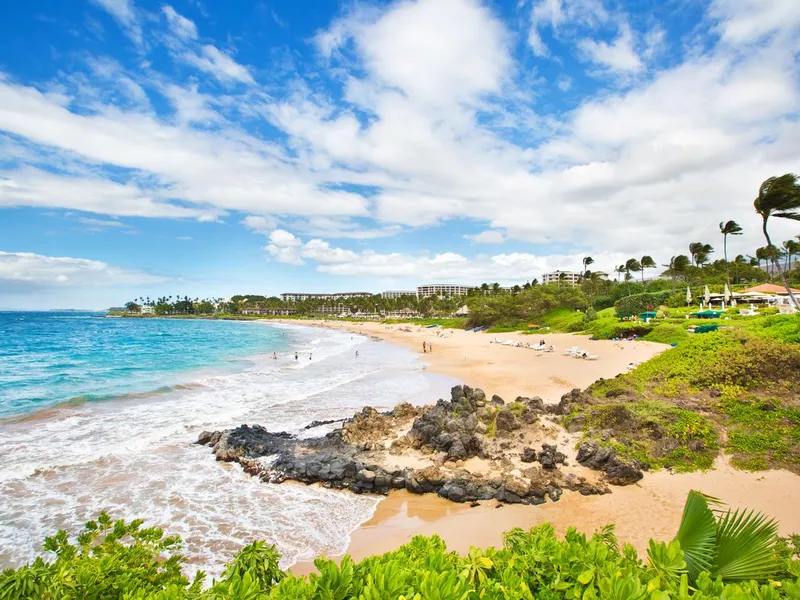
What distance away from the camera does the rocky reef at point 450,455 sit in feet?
37.6

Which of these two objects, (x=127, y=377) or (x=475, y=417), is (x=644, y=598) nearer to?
(x=475, y=417)

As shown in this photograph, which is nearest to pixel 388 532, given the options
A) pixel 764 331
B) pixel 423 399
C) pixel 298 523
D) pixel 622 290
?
pixel 298 523

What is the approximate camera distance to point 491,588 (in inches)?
113

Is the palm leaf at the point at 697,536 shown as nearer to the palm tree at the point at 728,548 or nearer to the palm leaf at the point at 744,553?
the palm tree at the point at 728,548

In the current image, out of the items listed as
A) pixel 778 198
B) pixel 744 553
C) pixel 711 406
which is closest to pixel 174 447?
pixel 744 553

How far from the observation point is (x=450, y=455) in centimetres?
1334

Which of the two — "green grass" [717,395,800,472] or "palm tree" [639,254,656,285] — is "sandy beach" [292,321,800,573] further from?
"palm tree" [639,254,656,285]

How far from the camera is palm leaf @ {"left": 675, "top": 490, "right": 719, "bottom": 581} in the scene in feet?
12.0

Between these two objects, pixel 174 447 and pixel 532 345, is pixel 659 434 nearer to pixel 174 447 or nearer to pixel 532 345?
pixel 174 447

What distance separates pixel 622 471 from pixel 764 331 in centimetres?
1269

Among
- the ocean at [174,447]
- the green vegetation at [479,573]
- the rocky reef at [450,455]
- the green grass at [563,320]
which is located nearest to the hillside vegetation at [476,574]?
the green vegetation at [479,573]

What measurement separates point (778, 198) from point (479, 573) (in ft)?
61.5

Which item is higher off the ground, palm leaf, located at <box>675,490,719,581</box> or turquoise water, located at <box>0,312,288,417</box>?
palm leaf, located at <box>675,490,719,581</box>

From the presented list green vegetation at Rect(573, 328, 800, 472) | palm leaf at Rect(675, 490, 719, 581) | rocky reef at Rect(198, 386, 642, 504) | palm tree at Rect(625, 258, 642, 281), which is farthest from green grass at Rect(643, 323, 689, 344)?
palm tree at Rect(625, 258, 642, 281)
